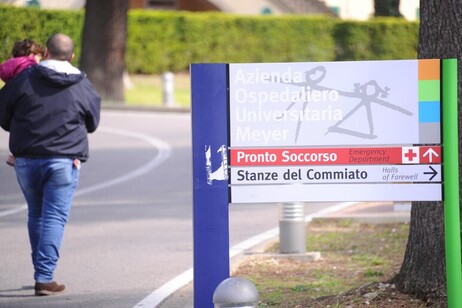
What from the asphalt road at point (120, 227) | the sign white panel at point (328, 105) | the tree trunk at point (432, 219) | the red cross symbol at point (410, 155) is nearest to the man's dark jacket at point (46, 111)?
the asphalt road at point (120, 227)

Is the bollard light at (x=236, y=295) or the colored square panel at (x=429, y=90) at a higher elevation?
the colored square panel at (x=429, y=90)

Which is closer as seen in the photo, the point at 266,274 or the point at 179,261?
the point at 266,274

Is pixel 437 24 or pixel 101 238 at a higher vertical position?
pixel 437 24

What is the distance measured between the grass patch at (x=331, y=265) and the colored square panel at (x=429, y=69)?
5.59 ft

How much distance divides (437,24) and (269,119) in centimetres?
144

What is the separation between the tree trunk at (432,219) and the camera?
7773mm

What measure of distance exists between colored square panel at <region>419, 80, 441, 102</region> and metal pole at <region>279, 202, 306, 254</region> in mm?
3695

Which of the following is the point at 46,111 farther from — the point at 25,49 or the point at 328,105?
the point at 328,105

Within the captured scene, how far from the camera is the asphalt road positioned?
9.44 metres

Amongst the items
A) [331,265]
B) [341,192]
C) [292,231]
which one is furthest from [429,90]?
[292,231]

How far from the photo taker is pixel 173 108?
28859mm

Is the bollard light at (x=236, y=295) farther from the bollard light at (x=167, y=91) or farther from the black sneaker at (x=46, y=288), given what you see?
the bollard light at (x=167, y=91)

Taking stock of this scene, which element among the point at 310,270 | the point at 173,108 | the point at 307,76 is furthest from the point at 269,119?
the point at 173,108

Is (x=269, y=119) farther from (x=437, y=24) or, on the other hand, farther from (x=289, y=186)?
(x=437, y=24)
